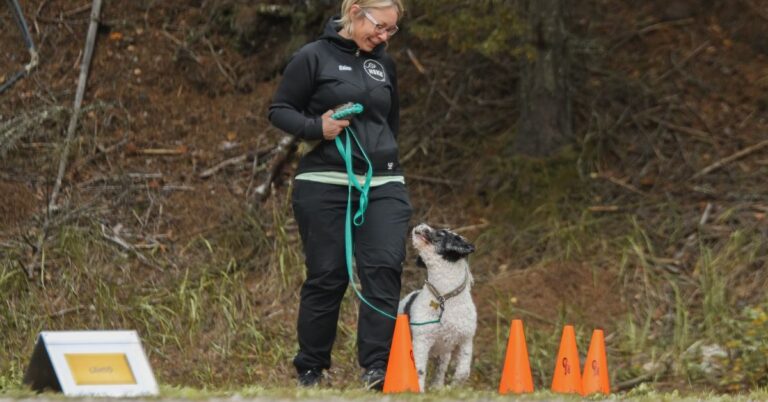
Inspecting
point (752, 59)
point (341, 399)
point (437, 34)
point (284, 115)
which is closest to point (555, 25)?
point (437, 34)

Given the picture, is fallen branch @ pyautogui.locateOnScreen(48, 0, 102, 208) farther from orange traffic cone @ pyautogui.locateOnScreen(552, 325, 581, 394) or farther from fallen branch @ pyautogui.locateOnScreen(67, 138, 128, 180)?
orange traffic cone @ pyautogui.locateOnScreen(552, 325, 581, 394)

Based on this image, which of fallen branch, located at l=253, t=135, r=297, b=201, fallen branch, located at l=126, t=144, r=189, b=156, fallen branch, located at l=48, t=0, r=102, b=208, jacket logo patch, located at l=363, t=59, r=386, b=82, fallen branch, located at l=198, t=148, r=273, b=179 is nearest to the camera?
jacket logo patch, located at l=363, t=59, r=386, b=82

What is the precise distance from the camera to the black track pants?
7.25m

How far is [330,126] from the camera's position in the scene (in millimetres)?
7098

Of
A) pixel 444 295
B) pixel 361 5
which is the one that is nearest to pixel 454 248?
pixel 444 295

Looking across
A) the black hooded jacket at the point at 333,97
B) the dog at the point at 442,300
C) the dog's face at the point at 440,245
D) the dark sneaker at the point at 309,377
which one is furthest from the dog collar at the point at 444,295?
the dark sneaker at the point at 309,377

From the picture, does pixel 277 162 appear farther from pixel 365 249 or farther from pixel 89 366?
pixel 89 366

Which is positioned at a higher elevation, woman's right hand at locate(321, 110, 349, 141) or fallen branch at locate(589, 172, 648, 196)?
woman's right hand at locate(321, 110, 349, 141)

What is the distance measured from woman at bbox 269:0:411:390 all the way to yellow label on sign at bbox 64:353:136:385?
1448 millimetres

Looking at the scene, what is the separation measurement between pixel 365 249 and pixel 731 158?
531 centimetres

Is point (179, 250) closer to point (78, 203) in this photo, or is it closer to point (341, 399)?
point (78, 203)

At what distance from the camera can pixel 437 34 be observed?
1056cm

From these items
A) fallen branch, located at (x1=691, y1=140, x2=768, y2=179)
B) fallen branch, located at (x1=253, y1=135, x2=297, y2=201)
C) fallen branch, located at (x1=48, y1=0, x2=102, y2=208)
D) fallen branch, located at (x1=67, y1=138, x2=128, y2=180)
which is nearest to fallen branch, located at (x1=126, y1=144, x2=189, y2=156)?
fallen branch, located at (x1=67, y1=138, x2=128, y2=180)

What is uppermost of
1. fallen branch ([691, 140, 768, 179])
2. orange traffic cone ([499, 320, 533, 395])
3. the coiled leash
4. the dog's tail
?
the coiled leash
